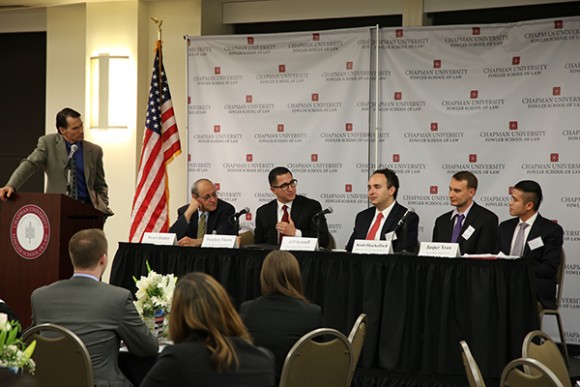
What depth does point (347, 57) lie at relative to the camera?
789 centimetres

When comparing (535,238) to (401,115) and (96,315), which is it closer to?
(401,115)

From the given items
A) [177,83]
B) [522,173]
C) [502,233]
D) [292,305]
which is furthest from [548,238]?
[177,83]

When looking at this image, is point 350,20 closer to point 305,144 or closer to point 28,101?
point 305,144

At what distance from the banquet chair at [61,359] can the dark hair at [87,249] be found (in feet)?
0.96

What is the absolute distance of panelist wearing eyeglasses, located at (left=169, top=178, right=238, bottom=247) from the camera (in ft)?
23.0

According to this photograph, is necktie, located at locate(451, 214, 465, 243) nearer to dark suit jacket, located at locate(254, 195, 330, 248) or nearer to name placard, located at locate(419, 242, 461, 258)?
dark suit jacket, located at locate(254, 195, 330, 248)

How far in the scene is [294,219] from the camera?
23.1 feet

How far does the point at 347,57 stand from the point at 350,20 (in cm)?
81

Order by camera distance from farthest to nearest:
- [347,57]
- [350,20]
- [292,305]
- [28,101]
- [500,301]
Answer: [28,101], [350,20], [347,57], [500,301], [292,305]

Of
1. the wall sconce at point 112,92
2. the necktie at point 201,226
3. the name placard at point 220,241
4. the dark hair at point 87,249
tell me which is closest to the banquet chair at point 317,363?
the dark hair at point 87,249

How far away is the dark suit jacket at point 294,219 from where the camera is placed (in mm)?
7004

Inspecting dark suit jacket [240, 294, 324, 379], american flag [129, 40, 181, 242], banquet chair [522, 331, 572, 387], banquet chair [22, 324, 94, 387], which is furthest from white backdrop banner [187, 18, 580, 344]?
banquet chair [22, 324, 94, 387]

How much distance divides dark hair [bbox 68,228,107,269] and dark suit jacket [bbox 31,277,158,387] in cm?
6

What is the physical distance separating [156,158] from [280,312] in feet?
14.3
